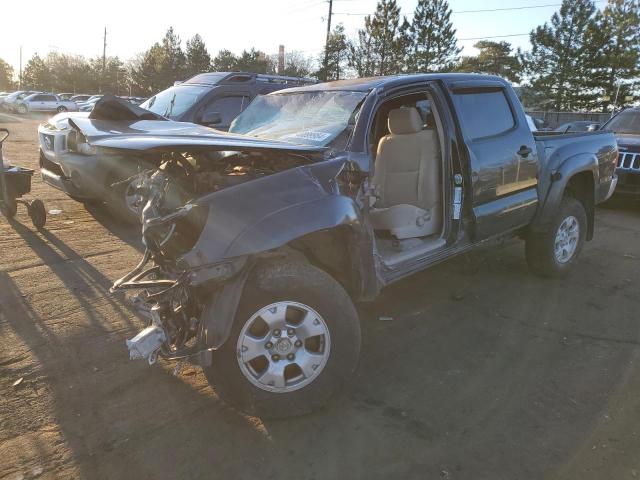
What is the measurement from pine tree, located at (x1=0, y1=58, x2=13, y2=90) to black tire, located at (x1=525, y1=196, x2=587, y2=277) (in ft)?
310

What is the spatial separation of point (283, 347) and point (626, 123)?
1010 cm

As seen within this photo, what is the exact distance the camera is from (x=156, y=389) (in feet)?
10.7

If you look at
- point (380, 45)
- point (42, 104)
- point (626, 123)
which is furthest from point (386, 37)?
point (626, 123)

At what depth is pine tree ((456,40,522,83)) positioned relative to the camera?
42.7 metres

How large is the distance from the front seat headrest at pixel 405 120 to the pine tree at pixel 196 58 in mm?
58549

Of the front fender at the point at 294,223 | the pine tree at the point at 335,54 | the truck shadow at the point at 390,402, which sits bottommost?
the truck shadow at the point at 390,402

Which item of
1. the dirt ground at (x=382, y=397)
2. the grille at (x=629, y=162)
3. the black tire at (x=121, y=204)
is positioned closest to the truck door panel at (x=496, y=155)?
the dirt ground at (x=382, y=397)

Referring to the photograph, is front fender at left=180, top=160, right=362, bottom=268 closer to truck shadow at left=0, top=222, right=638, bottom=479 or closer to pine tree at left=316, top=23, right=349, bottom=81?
truck shadow at left=0, top=222, right=638, bottom=479

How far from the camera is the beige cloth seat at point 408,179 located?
4.28 metres

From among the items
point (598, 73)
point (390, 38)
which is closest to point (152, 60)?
point (390, 38)

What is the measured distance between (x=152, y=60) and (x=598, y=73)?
45.6 m

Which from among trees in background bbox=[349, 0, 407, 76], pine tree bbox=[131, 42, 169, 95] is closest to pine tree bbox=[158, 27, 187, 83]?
pine tree bbox=[131, 42, 169, 95]

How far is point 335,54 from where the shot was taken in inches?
1500

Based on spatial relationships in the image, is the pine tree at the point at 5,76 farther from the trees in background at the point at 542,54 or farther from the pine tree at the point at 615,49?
the pine tree at the point at 615,49
